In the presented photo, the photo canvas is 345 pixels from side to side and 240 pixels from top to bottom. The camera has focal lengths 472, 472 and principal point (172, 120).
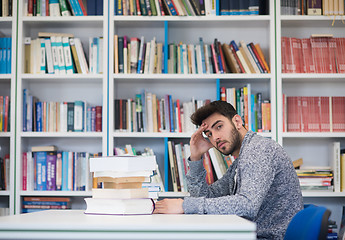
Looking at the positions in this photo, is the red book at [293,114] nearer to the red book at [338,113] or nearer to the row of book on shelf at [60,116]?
the red book at [338,113]

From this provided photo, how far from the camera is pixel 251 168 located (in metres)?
1.96

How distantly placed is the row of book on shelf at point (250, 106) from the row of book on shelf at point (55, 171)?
1107 mm

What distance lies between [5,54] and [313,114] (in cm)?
236

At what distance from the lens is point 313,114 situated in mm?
3518

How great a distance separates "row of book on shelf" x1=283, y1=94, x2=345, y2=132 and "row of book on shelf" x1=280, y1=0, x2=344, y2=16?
62 centimetres

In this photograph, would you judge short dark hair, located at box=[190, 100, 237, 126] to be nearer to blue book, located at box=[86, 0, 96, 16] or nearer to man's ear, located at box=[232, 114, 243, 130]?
man's ear, located at box=[232, 114, 243, 130]

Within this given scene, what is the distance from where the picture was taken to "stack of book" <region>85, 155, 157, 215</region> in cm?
171

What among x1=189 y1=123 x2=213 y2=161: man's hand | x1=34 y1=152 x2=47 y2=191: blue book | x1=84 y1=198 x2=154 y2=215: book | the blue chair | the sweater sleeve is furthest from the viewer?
x1=34 y1=152 x2=47 y2=191: blue book

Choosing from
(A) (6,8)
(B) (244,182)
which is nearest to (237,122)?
(B) (244,182)

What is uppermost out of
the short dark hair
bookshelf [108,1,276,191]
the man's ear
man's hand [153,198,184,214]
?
bookshelf [108,1,276,191]

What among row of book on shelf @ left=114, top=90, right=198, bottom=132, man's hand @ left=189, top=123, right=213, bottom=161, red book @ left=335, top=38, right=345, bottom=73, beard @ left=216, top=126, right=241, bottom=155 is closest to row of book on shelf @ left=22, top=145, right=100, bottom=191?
row of book on shelf @ left=114, top=90, right=198, bottom=132

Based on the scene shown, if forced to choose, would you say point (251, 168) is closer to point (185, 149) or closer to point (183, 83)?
point (185, 149)

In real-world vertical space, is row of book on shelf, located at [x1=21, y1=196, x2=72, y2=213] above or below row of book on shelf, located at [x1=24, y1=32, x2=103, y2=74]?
below

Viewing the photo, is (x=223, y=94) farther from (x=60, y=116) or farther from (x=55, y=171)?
(x=55, y=171)
